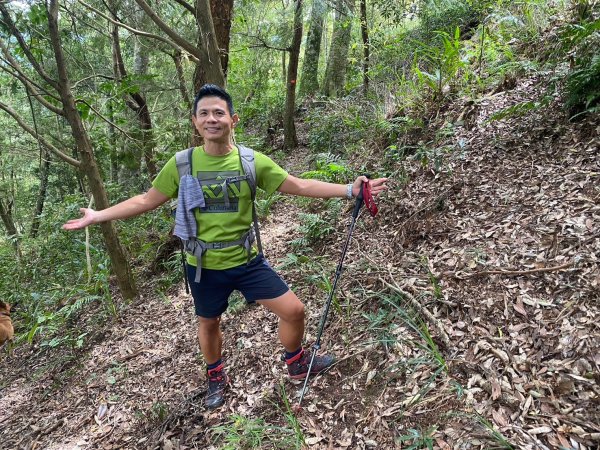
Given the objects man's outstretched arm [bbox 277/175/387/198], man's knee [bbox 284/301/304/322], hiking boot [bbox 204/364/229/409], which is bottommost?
hiking boot [bbox 204/364/229/409]

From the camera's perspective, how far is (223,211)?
2814 millimetres

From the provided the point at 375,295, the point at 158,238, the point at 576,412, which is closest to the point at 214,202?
the point at 375,295

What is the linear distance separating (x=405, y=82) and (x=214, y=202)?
5032mm

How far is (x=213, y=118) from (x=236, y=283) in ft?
3.94

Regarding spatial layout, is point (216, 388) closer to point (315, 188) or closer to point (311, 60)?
point (315, 188)

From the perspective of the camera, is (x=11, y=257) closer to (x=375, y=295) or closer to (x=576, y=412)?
(x=375, y=295)

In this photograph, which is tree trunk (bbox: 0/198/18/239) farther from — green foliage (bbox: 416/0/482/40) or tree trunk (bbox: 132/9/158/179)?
green foliage (bbox: 416/0/482/40)

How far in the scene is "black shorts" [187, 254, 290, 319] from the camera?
9.50 ft

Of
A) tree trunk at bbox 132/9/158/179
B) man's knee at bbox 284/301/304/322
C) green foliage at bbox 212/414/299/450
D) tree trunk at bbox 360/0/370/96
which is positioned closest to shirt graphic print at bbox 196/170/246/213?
man's knee at bbox 284/301/304/322

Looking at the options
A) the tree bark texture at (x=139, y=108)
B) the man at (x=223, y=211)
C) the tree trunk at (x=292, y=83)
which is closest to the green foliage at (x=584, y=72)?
the man at (x=223, y=211)

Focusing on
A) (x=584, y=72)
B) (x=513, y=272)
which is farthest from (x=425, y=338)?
(x=584, y=72)

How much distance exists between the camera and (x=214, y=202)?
9.18ft

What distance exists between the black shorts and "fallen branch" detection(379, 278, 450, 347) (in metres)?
1.03

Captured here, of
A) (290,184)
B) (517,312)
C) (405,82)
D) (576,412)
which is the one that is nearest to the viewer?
(576,412)
